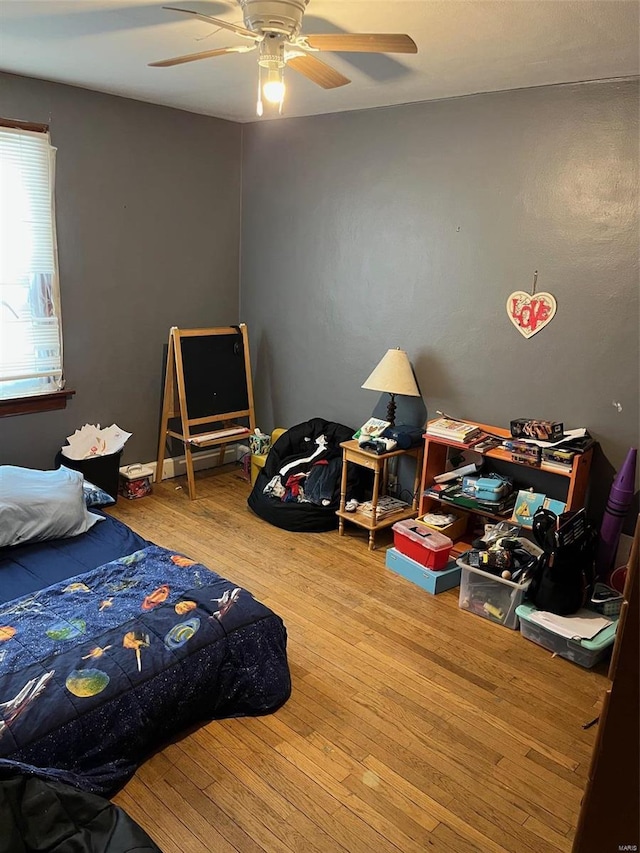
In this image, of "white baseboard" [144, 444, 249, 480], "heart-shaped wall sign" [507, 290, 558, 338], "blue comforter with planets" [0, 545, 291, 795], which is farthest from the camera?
"white baseboard" [144, 444, 249, 480]

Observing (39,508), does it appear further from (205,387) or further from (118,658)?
(205,387)

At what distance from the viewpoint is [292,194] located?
14.0 ft

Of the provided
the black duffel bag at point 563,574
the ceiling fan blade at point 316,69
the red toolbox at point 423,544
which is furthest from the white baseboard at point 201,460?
the ceiling fan blade at point 316,69

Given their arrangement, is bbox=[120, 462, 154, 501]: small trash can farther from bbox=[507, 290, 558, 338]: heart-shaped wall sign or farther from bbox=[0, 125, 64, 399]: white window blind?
bbox=[507, 290, 558, 338]: heart-shaped wall sign

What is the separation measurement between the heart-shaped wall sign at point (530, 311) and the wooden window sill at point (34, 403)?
2.68 m

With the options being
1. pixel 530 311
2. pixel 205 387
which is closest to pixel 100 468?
pixel 205 387

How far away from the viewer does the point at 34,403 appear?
379 centimetres

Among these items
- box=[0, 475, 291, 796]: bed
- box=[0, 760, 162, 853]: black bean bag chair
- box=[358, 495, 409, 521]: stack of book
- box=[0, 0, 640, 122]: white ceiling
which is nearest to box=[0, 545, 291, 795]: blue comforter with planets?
box=[0, 475, 291, 796]: bed

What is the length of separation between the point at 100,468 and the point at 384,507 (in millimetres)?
1769

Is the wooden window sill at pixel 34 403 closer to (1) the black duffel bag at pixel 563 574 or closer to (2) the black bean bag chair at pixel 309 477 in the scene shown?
(2) the black bean bag chair at pixel 309 477

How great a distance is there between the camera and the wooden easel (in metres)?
4.20

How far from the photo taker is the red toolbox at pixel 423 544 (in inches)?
126

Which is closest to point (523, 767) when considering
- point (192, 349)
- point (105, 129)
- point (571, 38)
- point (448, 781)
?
point (448, 781)

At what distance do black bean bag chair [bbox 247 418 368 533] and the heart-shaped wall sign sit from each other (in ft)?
4.20
